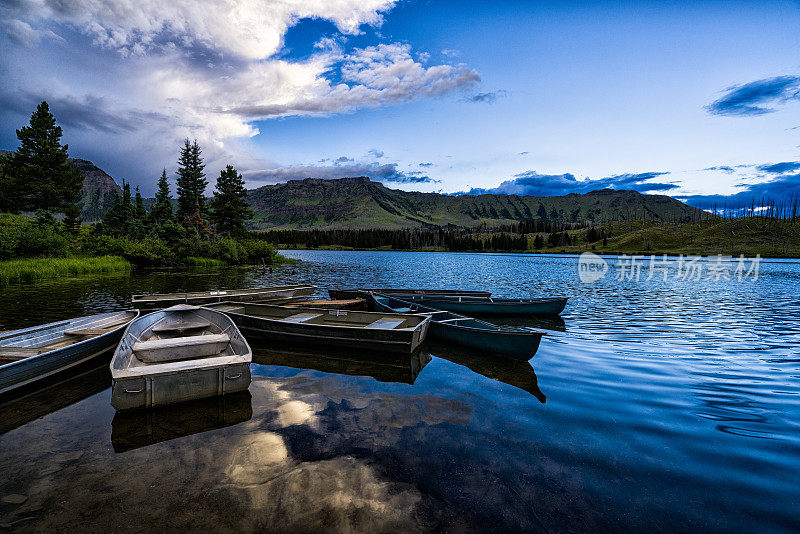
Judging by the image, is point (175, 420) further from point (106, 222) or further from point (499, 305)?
point (106, 222)

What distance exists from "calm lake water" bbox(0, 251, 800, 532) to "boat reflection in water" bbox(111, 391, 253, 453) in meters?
0.05

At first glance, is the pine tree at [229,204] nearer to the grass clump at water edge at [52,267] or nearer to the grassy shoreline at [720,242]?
the grass clump at water edge at [52,267]

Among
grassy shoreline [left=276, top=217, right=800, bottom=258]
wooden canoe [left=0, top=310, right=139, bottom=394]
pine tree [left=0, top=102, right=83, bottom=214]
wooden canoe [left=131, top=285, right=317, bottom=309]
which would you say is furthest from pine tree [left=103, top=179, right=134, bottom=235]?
grassy shoreline [left=276, top=217, right=800, bottom=258]

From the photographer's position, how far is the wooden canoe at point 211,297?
814 inches

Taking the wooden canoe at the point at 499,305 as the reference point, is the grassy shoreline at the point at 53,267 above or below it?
above

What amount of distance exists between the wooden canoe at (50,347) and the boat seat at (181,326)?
1688mm

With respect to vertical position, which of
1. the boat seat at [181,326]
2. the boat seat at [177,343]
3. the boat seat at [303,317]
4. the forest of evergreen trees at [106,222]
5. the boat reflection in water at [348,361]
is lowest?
the boat reflection in water at [348,361]

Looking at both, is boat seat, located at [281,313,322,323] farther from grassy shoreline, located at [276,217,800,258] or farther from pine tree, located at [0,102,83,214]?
grassy shoreline, located at [276,217,800,258]

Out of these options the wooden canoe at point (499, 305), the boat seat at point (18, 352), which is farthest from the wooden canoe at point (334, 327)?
the wooden canoe at point (499, 305)

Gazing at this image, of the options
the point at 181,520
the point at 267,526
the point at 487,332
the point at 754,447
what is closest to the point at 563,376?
the point at 487,332

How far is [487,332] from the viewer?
14.1m

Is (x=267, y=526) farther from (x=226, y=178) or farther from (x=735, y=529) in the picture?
(x=226, y=178)

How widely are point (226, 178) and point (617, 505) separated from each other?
78.2 metres

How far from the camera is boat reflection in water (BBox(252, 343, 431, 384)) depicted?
12.6m
